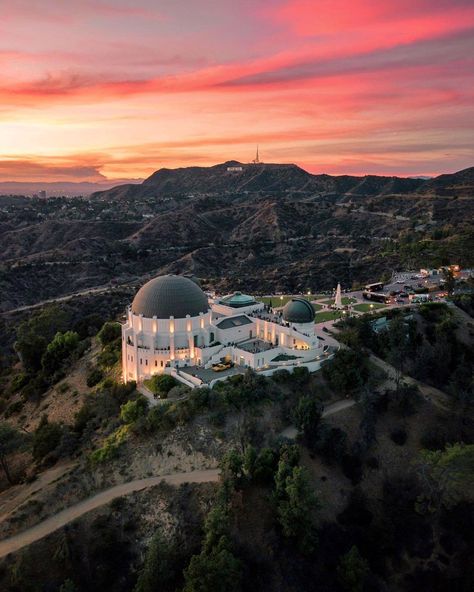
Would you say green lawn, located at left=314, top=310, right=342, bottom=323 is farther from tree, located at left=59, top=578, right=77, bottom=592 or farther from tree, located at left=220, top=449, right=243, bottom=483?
tree, located at left=59, top=578, right=77, bottom=592

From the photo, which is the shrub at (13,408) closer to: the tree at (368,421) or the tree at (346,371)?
the tree at (346,371)

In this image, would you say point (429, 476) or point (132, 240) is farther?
point (132, 240)

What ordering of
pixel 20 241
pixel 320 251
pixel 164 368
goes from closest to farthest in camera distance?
pixel 164 368
pixel 320 251
pixel 20 241

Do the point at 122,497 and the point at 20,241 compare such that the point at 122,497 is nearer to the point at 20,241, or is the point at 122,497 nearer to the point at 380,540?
the point at 380,540

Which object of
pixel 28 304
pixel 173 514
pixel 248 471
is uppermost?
pixel 248 471

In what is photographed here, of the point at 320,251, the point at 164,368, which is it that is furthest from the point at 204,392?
the point at 320,251

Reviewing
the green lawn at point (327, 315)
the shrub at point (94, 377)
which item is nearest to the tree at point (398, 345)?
the green lawn at point (327, 315)
